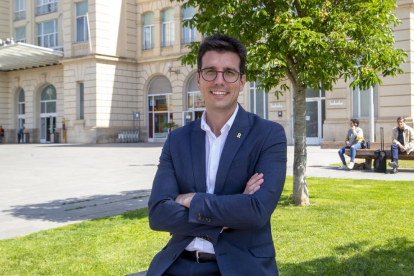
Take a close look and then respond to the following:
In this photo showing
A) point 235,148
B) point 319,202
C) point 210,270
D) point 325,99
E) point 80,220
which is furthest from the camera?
point 325,99

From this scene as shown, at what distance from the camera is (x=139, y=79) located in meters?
33.9

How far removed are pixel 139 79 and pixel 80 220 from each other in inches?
1117

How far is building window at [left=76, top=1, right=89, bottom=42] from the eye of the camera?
3219cm

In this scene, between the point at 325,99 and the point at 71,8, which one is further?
the point at 71,8

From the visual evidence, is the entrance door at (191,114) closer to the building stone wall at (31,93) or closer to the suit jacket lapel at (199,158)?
the building stone wall at (31,93)

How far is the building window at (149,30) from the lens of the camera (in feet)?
109

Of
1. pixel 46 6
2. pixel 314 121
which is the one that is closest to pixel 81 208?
pixel 314 121

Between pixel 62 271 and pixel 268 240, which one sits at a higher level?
pixel 268 240

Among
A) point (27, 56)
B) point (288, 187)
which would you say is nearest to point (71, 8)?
point (27, 56)

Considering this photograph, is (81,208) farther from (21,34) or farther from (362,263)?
(21,34)

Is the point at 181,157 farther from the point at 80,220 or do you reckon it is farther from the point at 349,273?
the point at 80,220

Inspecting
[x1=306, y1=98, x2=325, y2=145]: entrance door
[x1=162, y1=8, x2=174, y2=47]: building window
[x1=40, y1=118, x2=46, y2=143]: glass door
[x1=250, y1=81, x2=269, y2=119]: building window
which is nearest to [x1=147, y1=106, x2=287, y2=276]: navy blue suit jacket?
[x1=306, y1=98, x2=325, y2=145]: entrance door

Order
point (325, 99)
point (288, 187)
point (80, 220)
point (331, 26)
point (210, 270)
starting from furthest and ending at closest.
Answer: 1. point (325, 99)
2. point (288, 187)
3. point (331, 26)
4. point (80, 220)
5. point (210, 270)

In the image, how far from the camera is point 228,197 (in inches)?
90.7
